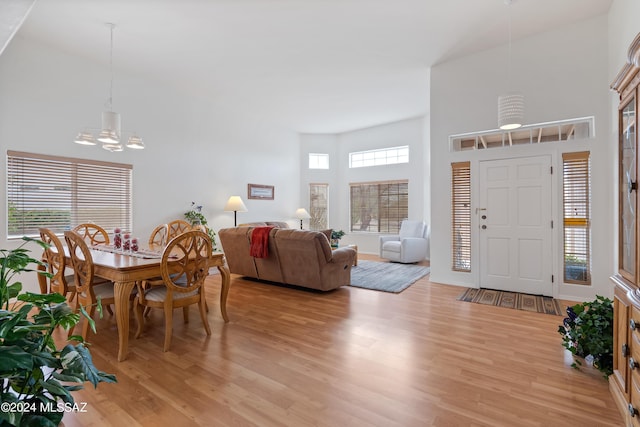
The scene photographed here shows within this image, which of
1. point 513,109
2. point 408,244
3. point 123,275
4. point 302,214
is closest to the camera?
point 123,275

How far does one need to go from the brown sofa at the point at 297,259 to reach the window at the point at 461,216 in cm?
160

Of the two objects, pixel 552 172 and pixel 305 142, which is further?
pixel 305 142

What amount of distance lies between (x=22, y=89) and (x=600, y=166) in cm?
721

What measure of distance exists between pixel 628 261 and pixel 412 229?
5328 millimetres

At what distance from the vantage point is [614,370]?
1973 millimetres

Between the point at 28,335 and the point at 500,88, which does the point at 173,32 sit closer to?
the point at 28,335

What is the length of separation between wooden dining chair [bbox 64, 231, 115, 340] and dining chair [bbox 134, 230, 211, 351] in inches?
10.9

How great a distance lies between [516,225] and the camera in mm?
4227

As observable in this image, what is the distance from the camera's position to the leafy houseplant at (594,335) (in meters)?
2.12

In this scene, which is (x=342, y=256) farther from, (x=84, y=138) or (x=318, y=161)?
(x=318, y=161)

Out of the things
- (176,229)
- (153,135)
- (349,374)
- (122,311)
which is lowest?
(349,374)

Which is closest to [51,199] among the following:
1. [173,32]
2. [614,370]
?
[173,32]

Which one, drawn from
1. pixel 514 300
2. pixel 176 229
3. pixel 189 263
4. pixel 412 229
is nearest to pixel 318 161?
pixel 412 229

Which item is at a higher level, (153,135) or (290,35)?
(290,35)
